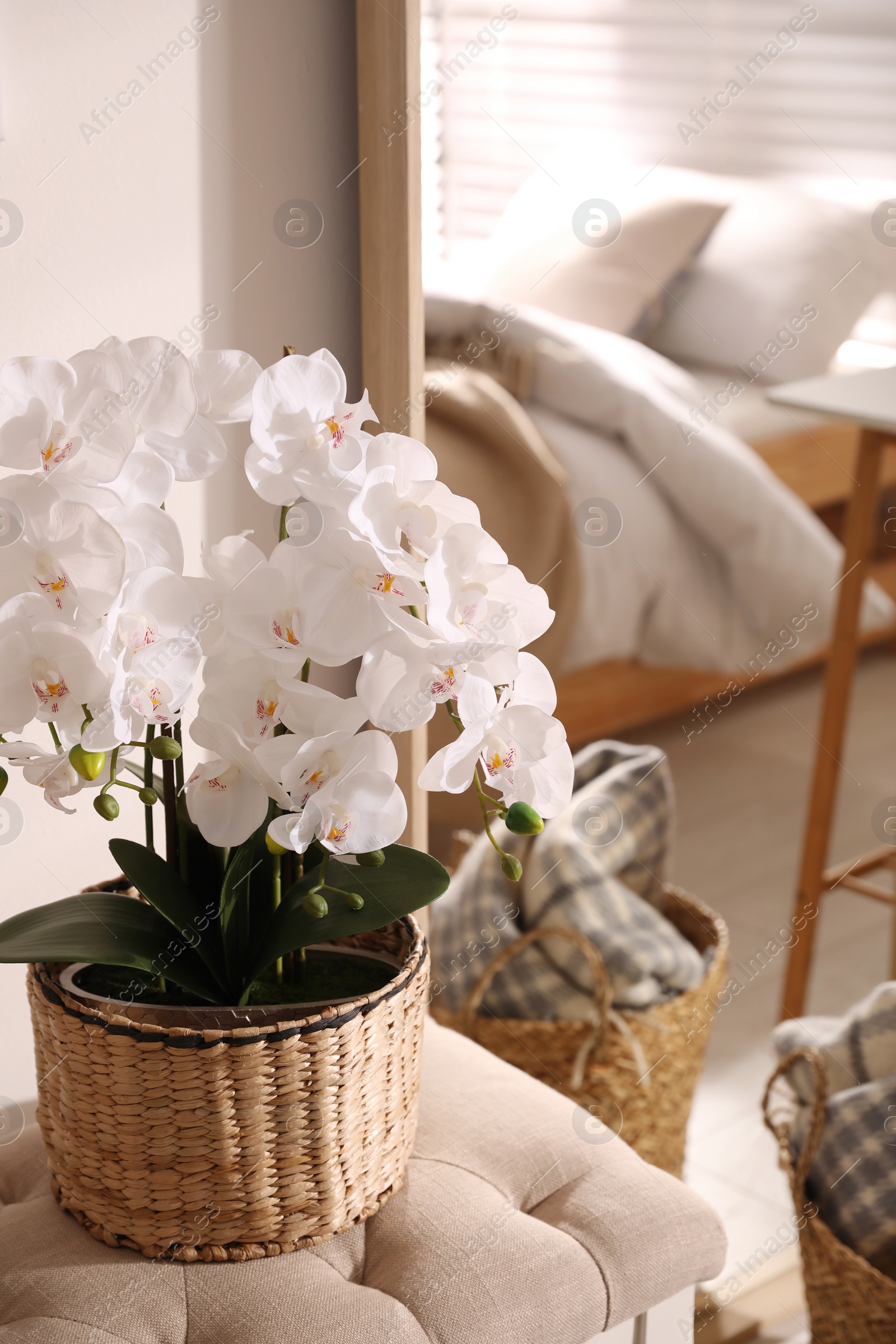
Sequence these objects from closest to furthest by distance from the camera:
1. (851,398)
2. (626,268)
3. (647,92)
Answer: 1. (851,398)
2. (626,268)
3. (647,92)

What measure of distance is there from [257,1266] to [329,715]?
29 centimetres

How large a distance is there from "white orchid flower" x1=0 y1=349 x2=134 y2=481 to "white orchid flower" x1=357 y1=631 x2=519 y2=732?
13 cm

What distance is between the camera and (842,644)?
159cm

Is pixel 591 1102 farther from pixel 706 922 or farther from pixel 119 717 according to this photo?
pixel 119 717

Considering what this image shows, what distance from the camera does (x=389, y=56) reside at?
0.84 meters

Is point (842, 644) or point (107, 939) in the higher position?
point (107, 939)

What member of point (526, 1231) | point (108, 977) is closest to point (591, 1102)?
point (526, 1231)

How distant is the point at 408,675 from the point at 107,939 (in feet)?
0.72

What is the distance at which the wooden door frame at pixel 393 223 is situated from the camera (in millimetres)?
840

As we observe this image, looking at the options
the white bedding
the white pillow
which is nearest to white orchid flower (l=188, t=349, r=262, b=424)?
the white bedding

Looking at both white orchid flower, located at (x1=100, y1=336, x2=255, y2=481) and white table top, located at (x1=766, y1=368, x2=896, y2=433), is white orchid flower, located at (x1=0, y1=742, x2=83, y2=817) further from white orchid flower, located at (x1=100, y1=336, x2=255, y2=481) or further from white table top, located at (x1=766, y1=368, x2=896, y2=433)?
white table top, located at (x1=766, y1=368, x2=896, y2=433)

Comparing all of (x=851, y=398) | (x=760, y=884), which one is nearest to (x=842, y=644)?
(x=851, y=398)

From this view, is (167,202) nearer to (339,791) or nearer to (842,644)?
(339,791)

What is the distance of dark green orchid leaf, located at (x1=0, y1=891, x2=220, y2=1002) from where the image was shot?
0.60 metres
